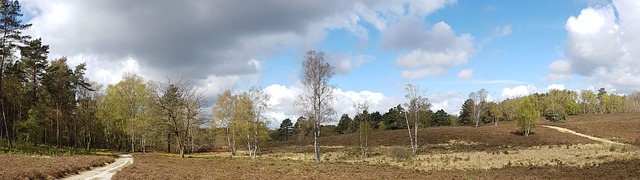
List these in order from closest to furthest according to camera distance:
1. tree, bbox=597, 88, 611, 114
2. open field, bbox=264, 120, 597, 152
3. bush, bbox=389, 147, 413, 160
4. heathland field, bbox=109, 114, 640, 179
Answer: heathland field, bbox=109, 114, 640, 179, bush, bbox=389, 147, 413, 160, open field, bbox=264, 120, 597, 152, tree, bbox=597, 88, 611, 114

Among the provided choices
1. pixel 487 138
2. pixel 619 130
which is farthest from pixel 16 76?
pixel 619 130

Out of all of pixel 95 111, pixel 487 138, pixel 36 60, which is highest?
pixel 36 60

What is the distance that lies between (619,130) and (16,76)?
96.0 metres

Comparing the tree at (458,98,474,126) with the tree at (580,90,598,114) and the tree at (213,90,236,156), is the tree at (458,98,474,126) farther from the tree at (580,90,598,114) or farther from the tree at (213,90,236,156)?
the tree at (213,90,236,156)

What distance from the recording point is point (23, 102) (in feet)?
179

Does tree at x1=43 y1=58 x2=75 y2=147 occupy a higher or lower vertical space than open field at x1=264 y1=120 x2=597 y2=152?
higher

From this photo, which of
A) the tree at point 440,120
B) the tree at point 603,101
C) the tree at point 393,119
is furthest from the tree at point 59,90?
the tree at point 603,101

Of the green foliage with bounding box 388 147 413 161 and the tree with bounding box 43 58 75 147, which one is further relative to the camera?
the tree with bounding box 43 58 75 147

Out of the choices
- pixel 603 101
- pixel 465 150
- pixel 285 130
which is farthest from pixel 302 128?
pixel 603 101

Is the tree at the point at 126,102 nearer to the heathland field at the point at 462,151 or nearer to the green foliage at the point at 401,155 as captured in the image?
the heathland field at the point at 462,151

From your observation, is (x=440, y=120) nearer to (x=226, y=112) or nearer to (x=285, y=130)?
(x=285, y=130)

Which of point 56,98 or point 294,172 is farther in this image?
point 56,98

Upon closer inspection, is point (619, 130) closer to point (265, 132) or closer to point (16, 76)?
point (265, 132)

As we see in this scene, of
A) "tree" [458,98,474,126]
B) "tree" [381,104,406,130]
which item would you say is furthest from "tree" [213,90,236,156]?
"tree" [458,98,474,126]
